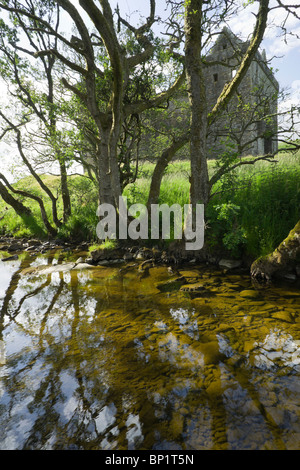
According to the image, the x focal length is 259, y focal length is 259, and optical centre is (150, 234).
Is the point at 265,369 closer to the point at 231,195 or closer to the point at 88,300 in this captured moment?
the point at 88,300

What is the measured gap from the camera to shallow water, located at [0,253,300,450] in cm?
204

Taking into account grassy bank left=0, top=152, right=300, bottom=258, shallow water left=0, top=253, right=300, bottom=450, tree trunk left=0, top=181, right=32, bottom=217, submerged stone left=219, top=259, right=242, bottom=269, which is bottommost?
shallow water left=0, top=253, right=300, bottom=450

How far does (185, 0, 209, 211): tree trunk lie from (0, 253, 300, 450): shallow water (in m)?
2.55

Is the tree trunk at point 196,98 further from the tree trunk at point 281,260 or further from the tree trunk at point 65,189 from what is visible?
the tree trunk at point 65,189

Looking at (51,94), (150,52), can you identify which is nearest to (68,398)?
(150,52)

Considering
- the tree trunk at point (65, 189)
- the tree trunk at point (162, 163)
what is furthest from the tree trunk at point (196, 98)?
the tree trunk at point (65, 189)

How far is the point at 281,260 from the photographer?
4.68 m

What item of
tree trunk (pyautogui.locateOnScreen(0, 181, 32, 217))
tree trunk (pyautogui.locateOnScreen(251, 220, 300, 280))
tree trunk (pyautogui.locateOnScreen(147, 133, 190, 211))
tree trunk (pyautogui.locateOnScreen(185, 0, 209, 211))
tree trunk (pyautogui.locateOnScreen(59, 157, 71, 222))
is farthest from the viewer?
tree trunk (pyautogui.locateOnScreen(0, 181, 32, 217))

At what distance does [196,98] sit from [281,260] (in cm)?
407

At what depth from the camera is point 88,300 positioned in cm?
495

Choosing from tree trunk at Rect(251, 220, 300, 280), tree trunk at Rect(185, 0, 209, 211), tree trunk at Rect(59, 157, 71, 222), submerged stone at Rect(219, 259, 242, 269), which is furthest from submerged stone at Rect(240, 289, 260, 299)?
tree trunk at Rect(59, 157, 71, 222)

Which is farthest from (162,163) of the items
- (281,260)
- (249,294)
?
(249,294)

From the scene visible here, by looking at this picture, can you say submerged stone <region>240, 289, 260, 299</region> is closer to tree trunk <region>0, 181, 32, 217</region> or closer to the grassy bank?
the grassy bank

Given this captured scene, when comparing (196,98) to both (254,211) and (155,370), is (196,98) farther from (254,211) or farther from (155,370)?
(155,370)
